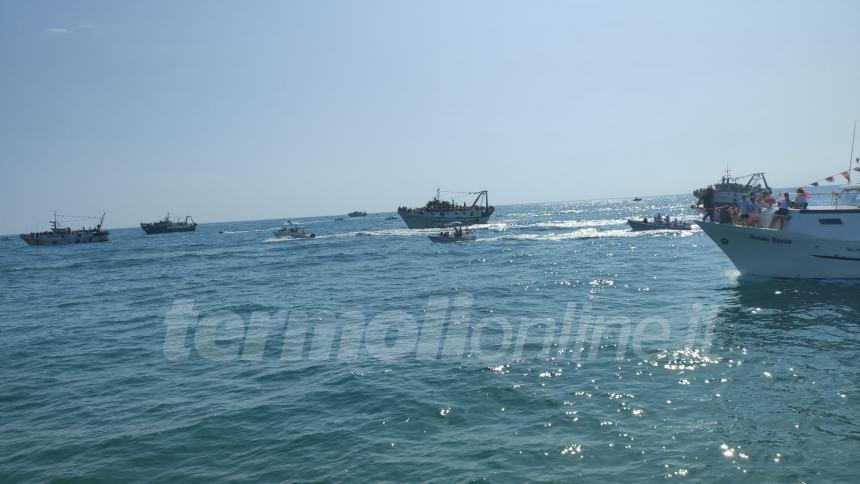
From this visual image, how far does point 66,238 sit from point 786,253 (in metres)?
144

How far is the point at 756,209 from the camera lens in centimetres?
2653

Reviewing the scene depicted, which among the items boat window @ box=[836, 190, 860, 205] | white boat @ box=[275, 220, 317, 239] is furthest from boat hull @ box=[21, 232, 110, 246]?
boat window @ box=[836, 190, 860, 205]

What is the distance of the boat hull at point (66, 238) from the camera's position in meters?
117

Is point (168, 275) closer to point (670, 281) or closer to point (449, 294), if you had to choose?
point (449, 294)

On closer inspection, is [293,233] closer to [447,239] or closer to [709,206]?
[447,239]

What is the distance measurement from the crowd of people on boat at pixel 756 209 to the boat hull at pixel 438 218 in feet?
228

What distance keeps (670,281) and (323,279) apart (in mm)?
25455

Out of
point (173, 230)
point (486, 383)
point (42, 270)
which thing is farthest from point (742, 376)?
point (173, 230)

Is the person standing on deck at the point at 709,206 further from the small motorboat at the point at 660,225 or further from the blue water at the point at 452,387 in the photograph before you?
the small motorboat at the point at 660,225

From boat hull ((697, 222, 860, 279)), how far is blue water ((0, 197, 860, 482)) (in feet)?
3.01

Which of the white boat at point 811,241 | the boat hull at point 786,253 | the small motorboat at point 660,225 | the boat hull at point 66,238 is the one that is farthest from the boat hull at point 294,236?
the white boat at point 811,241

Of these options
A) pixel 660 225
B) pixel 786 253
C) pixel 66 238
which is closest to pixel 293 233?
pixel 66 238

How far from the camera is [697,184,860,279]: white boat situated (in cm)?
2338

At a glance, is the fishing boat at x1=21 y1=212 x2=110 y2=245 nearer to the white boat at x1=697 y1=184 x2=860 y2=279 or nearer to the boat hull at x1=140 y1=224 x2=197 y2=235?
the boat hull at x1=140 y1=224 x2=197 y2=235
